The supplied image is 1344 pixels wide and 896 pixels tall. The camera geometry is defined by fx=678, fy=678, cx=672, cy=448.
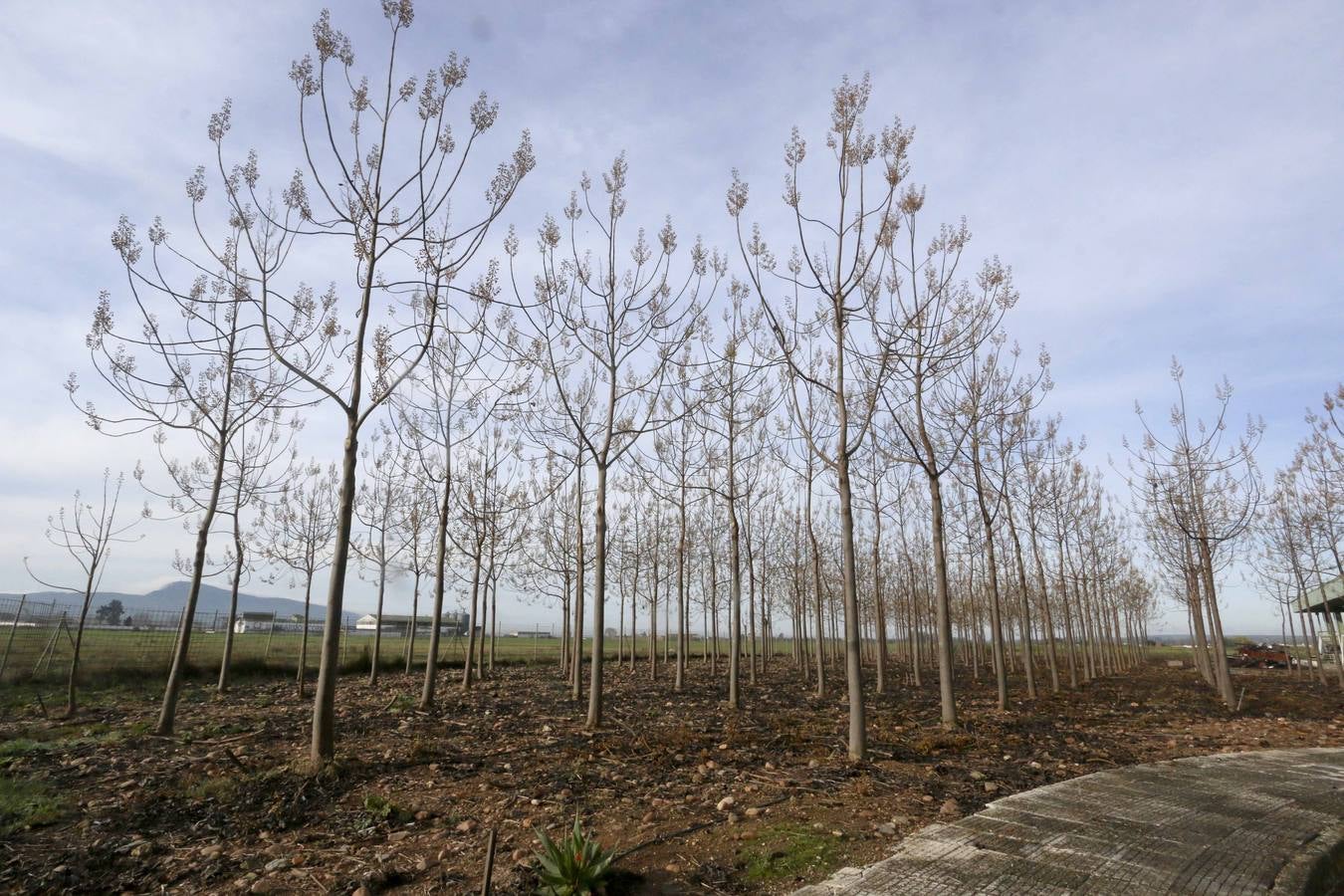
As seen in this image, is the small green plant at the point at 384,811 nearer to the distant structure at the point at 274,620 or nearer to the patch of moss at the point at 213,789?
the patch of moss at the point at 213,789

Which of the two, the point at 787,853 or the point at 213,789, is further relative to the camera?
the point at 213,789

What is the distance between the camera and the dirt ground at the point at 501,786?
464 cm

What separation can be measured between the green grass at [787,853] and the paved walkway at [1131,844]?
0.78 feet

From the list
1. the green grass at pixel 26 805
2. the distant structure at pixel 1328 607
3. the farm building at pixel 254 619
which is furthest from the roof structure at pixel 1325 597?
the farm building at pixel 254 619

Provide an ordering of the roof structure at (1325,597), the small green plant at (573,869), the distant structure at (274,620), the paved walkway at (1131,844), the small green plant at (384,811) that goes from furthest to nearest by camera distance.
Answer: the roof structure at (1325,597) → the distant structure at (274,620) → the small green plant at (384,811) → the paved walkway at (1131,844) → the small green plant at (573,869)

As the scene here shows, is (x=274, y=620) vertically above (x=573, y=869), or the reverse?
(x=274, y=620)

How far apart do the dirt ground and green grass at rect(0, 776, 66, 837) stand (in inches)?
0.9

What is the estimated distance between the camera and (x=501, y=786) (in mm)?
6465

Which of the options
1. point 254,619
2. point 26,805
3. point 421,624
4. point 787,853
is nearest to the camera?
point 787,853

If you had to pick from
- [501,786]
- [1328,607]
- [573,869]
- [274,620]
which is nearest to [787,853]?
[573,869]

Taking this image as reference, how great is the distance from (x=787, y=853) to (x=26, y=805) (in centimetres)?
689

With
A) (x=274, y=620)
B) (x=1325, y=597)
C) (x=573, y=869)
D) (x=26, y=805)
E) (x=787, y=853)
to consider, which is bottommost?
(x=26, y=805)

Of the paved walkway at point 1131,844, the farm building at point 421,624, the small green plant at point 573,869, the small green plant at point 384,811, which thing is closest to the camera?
the small green plant at point 573,869

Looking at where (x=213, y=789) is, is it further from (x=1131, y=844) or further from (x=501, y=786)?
(x=1131, y=844)
